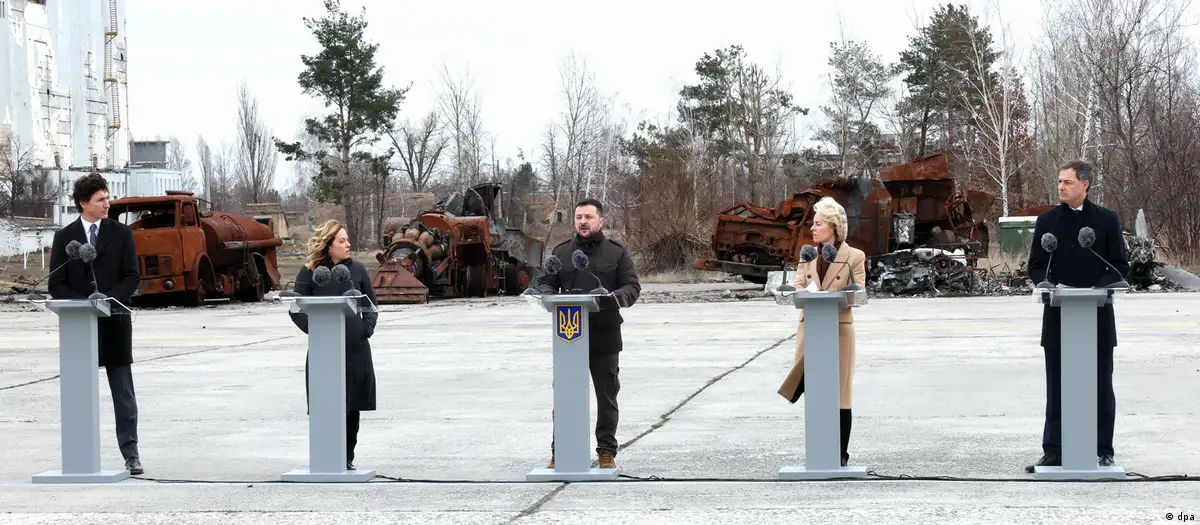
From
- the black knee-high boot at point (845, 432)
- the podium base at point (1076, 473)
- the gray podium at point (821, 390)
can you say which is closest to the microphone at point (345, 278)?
the gray podium at point (821, 390)

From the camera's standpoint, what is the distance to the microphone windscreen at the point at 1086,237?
8.02 meters

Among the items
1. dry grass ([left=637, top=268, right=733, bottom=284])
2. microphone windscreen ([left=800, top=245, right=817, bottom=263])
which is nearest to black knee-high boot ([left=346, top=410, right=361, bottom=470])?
microphone windscreen ([left=800, top=245, right=817, bottom=263])

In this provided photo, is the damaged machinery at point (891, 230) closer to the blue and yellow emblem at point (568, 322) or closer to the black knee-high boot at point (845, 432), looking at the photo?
the black knee-high boot at point (845, 432)

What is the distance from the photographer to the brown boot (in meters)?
8.58

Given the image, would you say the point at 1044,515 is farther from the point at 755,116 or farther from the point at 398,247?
the point at 755,116

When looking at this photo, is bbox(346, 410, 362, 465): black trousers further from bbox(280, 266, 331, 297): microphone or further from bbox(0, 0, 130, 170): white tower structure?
bbox(0, 0, 130, 170): white tower structure

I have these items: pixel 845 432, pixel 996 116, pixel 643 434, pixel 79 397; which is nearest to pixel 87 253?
Result: pixel 79 397

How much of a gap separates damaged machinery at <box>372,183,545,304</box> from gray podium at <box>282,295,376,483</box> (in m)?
22.4

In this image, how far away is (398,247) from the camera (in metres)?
32.2

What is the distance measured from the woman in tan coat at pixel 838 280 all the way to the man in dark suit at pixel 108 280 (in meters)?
4.18

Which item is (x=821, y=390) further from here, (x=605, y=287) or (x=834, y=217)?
(x=605, y=287)

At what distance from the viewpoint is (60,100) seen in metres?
81.9

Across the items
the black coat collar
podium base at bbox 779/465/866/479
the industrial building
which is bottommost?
podium base at bbox 779/465/866/479

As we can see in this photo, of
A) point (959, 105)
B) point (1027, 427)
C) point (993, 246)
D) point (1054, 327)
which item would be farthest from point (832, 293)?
point (959, 105)
